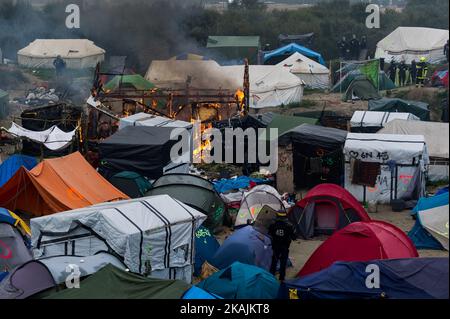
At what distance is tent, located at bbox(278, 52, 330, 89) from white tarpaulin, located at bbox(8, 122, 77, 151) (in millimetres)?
→ 14259

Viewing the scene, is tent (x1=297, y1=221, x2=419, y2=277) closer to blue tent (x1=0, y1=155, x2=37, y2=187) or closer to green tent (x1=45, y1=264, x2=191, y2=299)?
green tent (x1=45, y1=264, x2=191, y2=299)

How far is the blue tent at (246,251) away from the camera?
1353 centimetres

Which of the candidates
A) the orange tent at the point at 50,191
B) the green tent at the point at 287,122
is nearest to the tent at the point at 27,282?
the orange tent at the point at 50,191


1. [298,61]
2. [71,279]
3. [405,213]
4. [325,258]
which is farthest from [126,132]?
[298,61]

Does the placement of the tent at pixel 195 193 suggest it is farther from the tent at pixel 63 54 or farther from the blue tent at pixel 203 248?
the tent at pixel 63 54

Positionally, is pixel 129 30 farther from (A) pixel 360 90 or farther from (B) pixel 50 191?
(B) pixel 50 191

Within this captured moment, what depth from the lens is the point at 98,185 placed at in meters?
17.5

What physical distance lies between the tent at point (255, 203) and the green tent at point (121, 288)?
6.11m

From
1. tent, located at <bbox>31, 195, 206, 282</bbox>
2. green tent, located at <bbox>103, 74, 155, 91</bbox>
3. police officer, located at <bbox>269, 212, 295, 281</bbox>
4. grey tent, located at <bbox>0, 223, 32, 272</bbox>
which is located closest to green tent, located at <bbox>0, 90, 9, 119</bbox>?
A: green tent, located at <bbox>103, 74, 155, 91</bbox>

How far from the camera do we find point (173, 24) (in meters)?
41.9

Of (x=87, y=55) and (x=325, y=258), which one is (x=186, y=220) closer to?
(x=325, y=258)

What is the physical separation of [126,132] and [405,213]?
6.02 m

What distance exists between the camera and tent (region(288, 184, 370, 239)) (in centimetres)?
1625

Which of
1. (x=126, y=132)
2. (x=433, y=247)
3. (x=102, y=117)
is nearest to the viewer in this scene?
(x=433, y=247)
